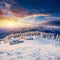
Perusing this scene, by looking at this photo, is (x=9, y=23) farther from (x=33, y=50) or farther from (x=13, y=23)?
(x=33, y=50)

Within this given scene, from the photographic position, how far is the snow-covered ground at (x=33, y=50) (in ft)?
5.80

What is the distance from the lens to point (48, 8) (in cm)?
191

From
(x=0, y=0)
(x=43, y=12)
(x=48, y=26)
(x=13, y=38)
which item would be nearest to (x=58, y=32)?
(x=48, y=26)

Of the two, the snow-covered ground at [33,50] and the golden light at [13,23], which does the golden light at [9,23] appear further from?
the snow-covered ground at [33,50]

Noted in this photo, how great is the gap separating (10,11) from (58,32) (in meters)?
0.67

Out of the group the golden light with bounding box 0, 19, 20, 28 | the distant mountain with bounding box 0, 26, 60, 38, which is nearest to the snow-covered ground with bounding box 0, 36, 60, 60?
the distant mountain with bounding box 0, 26, 60, 38

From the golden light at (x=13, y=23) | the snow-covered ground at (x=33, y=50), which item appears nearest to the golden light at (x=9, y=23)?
the golden light at (x=13, y=23)

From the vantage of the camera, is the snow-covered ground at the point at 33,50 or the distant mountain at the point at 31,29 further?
the distant mountain at the point at 31,29

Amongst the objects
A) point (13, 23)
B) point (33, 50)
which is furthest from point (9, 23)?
point (33, 50)

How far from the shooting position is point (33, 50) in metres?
1.81

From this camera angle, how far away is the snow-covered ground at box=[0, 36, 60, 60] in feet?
5.80

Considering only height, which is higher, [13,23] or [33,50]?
[13,23]

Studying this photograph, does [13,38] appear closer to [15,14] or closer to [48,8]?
[15,14]

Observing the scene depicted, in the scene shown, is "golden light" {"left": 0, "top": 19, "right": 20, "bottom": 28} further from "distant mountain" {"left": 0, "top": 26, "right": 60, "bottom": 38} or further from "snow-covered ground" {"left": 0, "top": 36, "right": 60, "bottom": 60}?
"snow-covered ground" {"left": 0, "top": 36, "right": 60, "bottom": 60}
